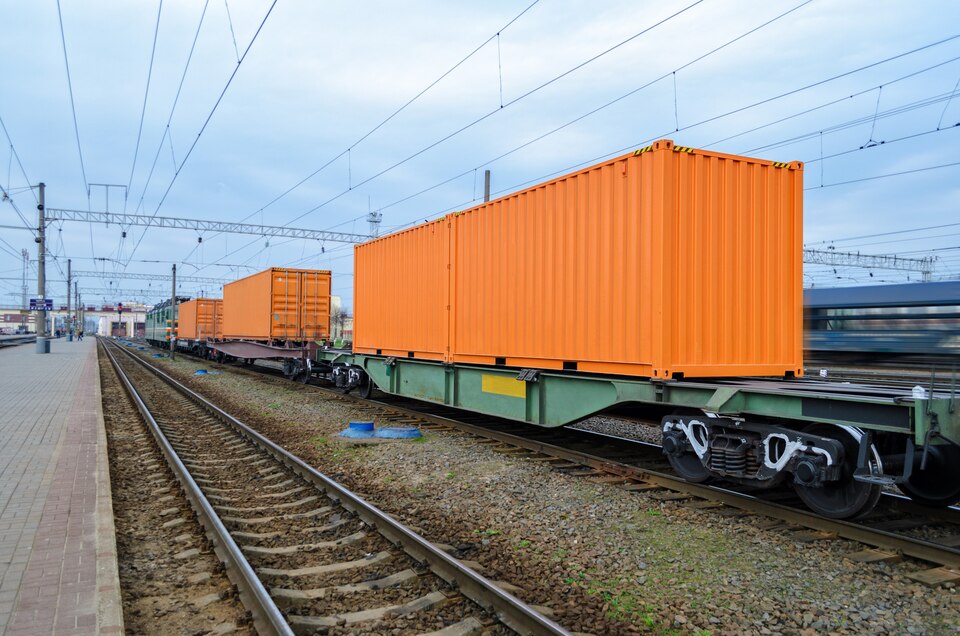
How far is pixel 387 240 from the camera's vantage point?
1221 cm

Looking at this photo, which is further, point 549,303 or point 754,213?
point 549,303

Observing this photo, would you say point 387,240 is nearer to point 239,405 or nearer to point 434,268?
point 434,268

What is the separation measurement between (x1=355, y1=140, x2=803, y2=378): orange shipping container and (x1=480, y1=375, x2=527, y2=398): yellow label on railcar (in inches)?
13.3

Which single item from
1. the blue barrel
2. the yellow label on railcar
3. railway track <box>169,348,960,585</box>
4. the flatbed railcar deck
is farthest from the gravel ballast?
the blue barrel

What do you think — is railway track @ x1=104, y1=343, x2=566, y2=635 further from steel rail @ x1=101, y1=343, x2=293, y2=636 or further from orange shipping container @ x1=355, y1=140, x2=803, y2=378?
orange shipping container @ x1=355, y1=140, x2=803, y2=378

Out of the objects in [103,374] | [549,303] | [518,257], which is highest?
[518,257]

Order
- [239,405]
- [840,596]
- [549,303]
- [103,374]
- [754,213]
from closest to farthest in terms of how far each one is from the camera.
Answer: [840,596] → [754,213] → [549,303] → [239,405] → [103,374]

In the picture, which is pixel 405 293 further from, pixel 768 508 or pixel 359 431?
pixel 768 508

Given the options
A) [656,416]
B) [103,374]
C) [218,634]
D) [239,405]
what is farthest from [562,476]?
[103,374]

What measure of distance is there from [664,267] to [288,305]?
53.4 ft

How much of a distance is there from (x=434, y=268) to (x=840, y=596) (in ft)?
25.2

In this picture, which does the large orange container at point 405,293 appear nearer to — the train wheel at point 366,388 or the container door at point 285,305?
the train wheel at point 366,388

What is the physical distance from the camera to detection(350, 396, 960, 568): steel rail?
13.9ft

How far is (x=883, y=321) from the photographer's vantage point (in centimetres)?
1555
